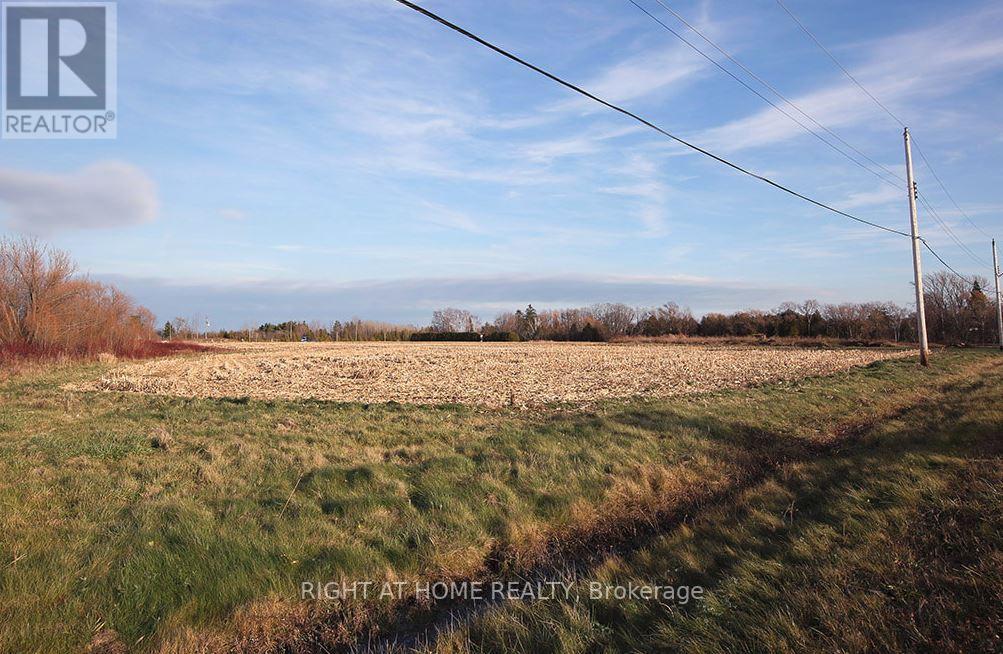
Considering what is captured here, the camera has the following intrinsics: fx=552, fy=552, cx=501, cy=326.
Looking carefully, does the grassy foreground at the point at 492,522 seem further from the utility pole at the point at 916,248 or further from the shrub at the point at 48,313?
the shrub at the point at 48,313

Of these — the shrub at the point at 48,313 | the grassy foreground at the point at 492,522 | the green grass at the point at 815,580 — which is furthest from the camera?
the shrub at the point at 48,313

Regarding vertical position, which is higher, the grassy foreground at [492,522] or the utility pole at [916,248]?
the utility pole at [916,248]

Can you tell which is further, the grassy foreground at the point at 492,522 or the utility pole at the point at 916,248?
the utility pole at the point at 916,248

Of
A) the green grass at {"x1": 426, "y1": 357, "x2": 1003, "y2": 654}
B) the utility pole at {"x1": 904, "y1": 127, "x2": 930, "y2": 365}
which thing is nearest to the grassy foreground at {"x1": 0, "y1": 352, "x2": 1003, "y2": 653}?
the green grass at {"x1": 426, "y1": 357, "x2": 1003, "y2": 654}

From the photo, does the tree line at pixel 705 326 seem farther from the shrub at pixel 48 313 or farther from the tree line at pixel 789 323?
the shrub at pixel 48 313

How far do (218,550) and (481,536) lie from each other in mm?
3078

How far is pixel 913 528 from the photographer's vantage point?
5805 millimetres

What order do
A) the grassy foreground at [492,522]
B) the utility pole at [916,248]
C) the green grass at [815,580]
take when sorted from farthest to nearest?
the utility pole at [916,248] < the grassy foreground at [492,522] < the green grass at [815,580]

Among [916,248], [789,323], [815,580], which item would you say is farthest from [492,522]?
[789,323]

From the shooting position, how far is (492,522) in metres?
7.50

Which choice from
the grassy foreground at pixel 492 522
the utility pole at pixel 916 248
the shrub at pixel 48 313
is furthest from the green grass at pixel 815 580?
the shrub at pixel 48 313

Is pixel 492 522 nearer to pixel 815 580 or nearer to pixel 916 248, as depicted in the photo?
pixel 815 580

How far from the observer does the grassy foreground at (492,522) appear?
4762mm

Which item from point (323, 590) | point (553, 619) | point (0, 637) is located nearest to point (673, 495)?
point (553, 619)
